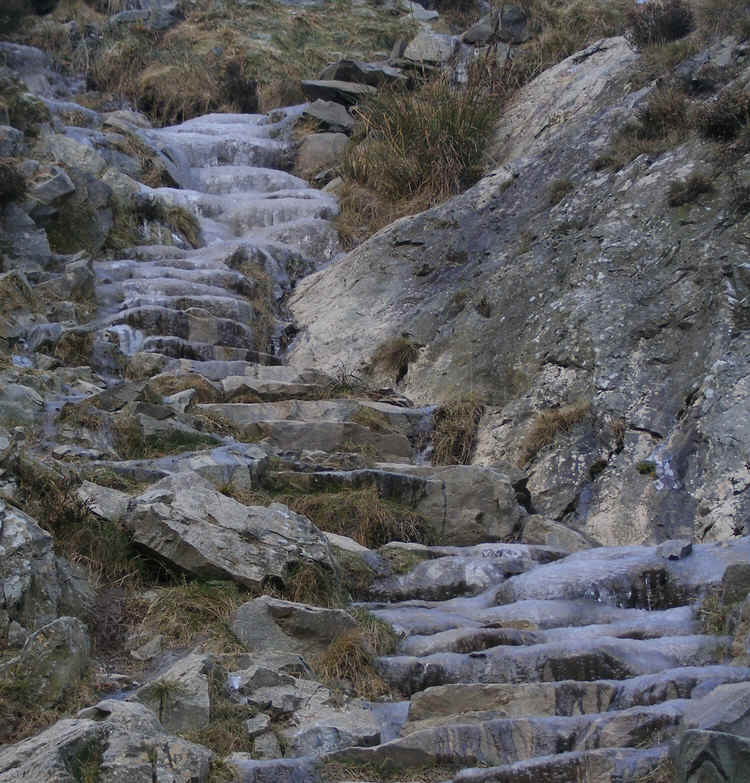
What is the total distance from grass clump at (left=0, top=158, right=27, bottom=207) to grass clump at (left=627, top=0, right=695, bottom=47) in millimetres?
7223

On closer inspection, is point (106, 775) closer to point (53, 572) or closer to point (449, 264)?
point (53, 572)

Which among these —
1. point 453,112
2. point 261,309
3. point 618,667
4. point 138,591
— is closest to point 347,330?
point 261,309

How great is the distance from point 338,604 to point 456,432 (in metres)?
3.33

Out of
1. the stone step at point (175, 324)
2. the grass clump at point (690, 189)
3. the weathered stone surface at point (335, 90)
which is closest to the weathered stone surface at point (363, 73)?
the weathered stone surface at point (335, 90)

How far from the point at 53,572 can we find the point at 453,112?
9911mm

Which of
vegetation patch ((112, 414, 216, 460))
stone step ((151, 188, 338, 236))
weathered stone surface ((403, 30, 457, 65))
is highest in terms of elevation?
weathered stone surface ((403, 30, 457, 65))

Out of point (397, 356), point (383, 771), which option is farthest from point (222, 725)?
point (397, 356)

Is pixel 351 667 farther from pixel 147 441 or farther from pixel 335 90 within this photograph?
pixel 335 90

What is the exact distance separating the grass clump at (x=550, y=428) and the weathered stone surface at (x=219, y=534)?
108 inches

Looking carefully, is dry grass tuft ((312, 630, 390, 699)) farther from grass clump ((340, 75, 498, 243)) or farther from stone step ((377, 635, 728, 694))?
grass clump ((340, 75, 498, 243))

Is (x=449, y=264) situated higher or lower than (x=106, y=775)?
higher

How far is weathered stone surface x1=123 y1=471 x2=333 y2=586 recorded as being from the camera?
5293 mm

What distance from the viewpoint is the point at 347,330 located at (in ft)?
36.3

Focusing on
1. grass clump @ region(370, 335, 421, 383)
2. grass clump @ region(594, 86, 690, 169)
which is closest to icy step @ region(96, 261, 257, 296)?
grass clump @ region(370, 335, 421, 383)
